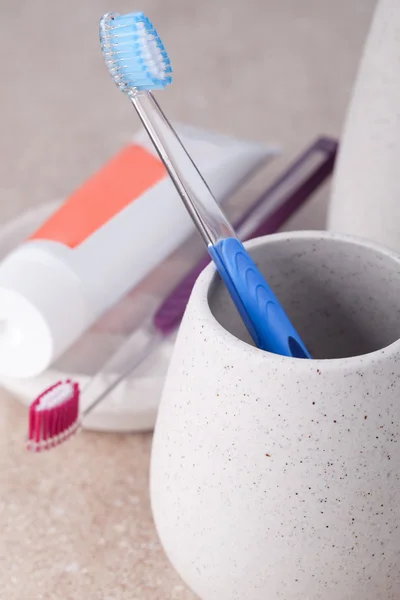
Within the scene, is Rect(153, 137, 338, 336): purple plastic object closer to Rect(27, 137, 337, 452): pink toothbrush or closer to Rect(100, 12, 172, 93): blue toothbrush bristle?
Rect(27, 137, 337, 452): pink toothbrush

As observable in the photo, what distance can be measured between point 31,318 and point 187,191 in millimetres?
115

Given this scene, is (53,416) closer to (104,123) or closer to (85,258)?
(85,258)

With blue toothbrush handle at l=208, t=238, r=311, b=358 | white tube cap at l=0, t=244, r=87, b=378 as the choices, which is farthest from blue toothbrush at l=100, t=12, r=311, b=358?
white tube cap at l=0, t=244, r=87, b=378

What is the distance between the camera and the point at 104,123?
1.87ft

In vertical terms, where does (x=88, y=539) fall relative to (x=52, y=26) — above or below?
below

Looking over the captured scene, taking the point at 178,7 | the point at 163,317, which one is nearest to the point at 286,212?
the point at 163,317

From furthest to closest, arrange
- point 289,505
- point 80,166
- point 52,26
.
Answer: point 52,26 → point 80,166 → point 289,505

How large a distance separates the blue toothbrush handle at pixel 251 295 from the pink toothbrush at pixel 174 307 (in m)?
0.09

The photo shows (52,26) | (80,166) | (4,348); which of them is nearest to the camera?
(4,348)

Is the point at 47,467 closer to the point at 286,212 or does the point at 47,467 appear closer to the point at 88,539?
the point at 88,539

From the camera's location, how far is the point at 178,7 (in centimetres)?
72

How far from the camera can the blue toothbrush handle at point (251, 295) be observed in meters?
0.23

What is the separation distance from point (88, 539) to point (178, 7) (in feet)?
1.76

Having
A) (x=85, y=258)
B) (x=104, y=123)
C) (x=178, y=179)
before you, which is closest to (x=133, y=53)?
(x=178, y=179)
